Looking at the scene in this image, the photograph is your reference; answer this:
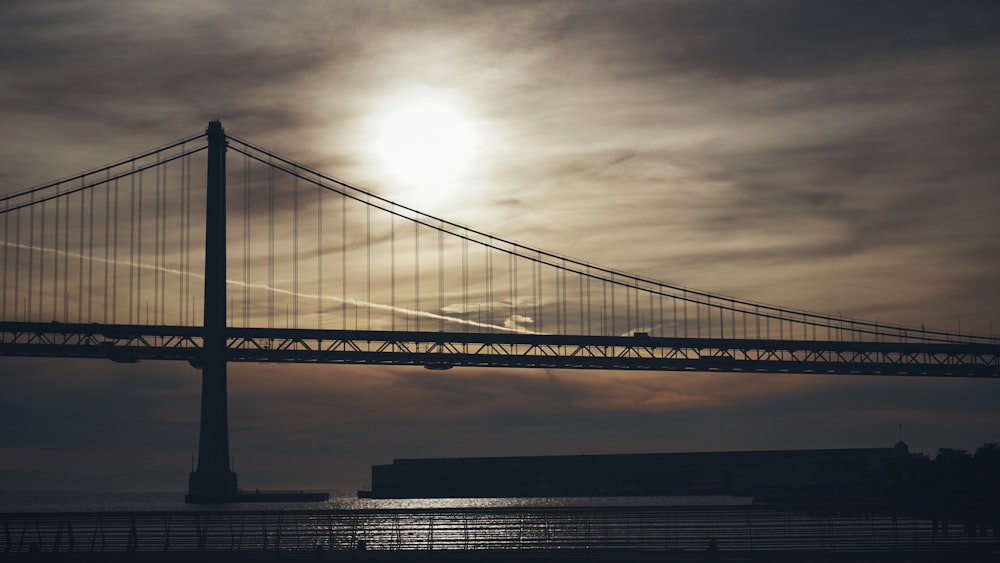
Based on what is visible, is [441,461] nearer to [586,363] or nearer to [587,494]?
[587,494]

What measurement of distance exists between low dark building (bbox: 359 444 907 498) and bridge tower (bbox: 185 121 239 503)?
58920 mm

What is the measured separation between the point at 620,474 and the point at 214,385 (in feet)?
222

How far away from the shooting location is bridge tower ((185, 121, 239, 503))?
3617 inches

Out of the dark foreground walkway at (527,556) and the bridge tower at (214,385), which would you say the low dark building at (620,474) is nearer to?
the bridge tower at (214,385)

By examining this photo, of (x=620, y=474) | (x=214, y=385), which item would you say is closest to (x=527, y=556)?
(x=214, y=385)

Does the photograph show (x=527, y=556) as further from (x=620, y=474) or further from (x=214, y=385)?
(x=620, y=474)

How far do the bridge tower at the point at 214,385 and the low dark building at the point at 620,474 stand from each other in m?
58.9

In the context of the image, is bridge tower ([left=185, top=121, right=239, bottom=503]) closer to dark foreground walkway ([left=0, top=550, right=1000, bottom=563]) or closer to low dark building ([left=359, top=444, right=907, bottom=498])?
dark foreground walkway ([left=0, top=550, right=1000, bottom=563])

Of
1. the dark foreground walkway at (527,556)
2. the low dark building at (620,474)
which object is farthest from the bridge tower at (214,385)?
the low dark building at (620,474)

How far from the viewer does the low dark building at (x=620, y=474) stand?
141m

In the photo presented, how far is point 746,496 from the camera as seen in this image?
14450 centimetres

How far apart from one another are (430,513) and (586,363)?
6778 centimetres

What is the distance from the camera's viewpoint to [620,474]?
491ft

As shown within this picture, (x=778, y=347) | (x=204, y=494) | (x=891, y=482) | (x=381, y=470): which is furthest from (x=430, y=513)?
(x=381, y=470)
